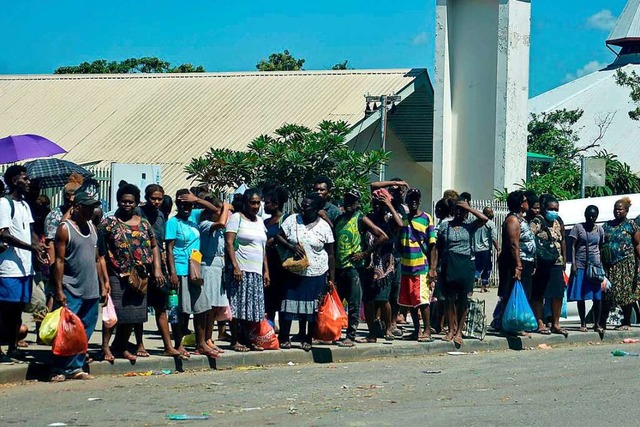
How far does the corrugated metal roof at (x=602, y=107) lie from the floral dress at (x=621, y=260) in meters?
49.4

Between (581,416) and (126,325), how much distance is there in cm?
477

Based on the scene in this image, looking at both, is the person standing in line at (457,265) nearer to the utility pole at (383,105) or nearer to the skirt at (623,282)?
the skirt at (623,282)

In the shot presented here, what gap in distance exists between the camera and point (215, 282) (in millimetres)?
12367

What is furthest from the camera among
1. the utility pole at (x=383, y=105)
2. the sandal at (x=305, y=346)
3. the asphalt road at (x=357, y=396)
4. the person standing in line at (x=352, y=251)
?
the utility pole at (x=383, y=105)

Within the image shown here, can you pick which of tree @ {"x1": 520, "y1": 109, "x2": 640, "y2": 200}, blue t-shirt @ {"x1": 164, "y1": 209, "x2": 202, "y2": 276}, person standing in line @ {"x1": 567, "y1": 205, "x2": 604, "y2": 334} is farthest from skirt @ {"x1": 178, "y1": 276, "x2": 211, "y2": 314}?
tree @ {"x1": 520, "y1": 109, "x2": 640, "y2": 200}

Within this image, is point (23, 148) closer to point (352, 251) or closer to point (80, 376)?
point (352, 251)

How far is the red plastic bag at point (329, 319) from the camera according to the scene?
13.3 m

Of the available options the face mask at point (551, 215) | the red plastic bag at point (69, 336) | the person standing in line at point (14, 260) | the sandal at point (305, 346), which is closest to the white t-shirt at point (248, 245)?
the sandal at point (305, 346)

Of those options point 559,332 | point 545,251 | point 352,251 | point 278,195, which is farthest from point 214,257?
point 559,332

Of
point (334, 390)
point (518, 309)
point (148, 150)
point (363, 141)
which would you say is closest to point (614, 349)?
point (518, 309)

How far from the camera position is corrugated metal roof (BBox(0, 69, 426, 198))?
33688 mm

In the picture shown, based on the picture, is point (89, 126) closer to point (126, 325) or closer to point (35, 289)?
point (35, 289)

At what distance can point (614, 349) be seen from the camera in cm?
1523

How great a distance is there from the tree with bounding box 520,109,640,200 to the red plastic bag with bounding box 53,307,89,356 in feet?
62.9
